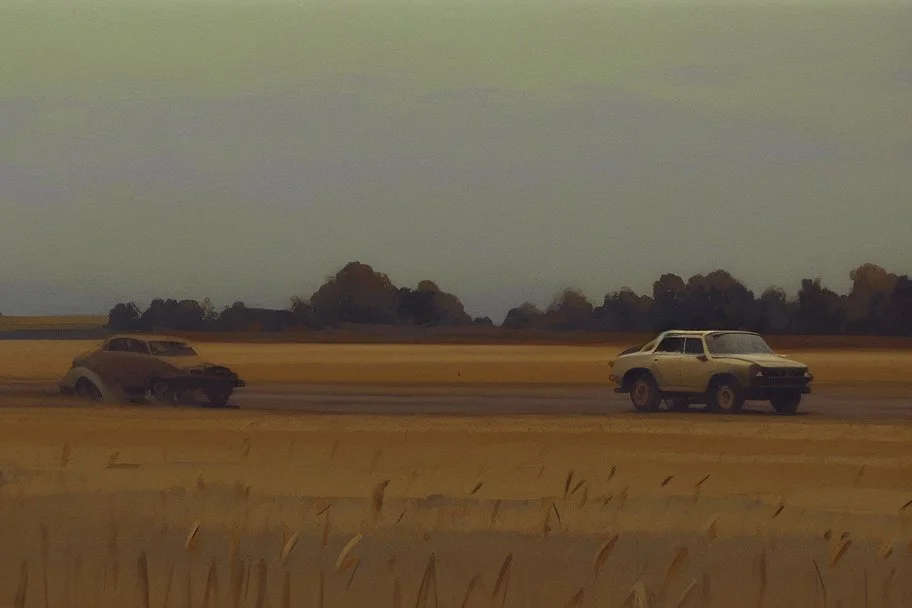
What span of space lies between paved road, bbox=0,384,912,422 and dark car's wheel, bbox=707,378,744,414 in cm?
35

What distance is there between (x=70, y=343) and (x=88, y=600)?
10618 centimetres

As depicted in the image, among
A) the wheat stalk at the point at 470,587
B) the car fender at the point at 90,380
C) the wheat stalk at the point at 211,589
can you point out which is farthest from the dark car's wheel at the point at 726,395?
the wheat stalk at the point at 211,589

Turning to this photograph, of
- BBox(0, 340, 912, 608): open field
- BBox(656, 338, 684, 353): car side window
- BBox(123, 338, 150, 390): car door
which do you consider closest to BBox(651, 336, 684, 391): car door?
BBox(656, 338, 684, 353): car side window

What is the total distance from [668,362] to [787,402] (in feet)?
7.86

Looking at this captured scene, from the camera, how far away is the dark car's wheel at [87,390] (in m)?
29.4

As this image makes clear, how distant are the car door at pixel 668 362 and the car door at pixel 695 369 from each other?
10 centimetres

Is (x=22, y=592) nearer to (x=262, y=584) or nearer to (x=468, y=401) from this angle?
(x=262, y=584)

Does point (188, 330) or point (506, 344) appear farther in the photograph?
point (188, 330)

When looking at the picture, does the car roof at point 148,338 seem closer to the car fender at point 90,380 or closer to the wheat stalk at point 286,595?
the car fender at point 90,380

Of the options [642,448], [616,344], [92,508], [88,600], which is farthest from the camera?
[616,344]

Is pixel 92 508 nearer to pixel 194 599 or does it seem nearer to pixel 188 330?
pixel 194 599

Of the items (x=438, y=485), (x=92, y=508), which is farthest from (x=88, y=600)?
(x=438, y=485)

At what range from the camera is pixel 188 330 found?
383 ft

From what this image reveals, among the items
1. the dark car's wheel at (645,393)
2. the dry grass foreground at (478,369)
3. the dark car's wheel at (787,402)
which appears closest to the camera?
the dark car's wheel at (787,402)
